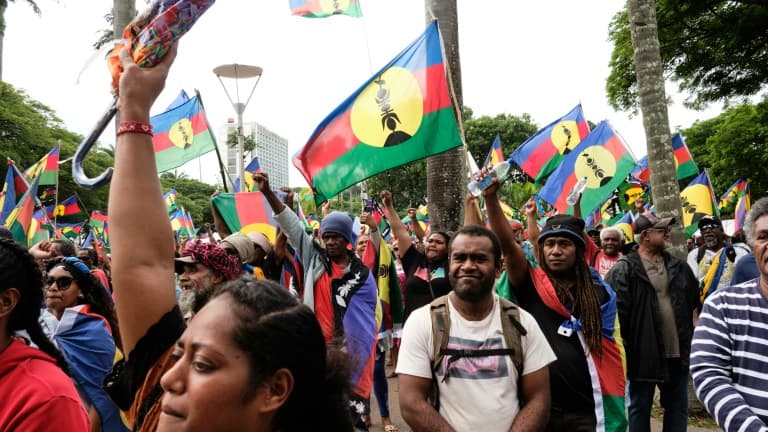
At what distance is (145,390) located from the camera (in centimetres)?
133

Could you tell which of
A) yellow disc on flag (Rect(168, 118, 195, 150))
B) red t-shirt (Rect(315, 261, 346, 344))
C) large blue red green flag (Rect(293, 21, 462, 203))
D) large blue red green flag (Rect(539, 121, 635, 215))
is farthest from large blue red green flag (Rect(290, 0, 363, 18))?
red t-shirt (Rect(315, 261, 346, 344))

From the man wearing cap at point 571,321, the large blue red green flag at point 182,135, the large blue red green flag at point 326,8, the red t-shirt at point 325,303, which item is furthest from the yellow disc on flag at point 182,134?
the man wearing cap at point 571,321

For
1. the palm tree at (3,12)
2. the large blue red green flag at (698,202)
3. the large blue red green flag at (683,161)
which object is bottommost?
the large blue red green flag at (698,202)

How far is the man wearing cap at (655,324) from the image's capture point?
4.33 meters

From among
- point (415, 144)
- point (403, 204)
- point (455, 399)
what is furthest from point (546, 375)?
point (403, 204)

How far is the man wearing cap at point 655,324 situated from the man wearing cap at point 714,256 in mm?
882

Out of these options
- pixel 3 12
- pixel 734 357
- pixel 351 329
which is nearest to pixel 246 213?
pixel 351 329

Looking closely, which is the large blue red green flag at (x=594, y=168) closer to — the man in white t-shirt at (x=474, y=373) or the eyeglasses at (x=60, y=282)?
the man in white t-shirt at (x=474, y=373)

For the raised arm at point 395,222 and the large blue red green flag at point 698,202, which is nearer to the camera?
the raised arm at point 395,222

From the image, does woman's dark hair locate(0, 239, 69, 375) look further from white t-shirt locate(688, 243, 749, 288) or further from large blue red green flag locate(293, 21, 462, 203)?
white t-shirt locate(688, 243, 749, 288)

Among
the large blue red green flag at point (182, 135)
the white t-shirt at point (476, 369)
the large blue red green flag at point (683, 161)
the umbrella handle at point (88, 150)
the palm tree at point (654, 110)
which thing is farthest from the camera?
the large blue red green flag at point (683, 161)

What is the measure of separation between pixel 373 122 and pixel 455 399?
2789 millimetres

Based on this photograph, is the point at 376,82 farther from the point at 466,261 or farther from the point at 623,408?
the point at 623,408

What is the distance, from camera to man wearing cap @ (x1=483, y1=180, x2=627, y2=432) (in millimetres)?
3031
